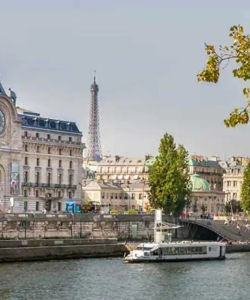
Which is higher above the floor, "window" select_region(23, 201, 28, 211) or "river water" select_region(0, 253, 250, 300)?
"window" select_region(23, 201, 28, 211)

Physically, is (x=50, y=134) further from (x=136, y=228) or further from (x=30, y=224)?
(x=30, y=224)

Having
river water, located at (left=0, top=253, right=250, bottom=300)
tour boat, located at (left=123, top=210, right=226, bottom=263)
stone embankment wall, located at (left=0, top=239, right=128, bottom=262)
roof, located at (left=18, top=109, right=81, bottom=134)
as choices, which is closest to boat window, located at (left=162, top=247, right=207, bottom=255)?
tour boat, located at (left=123, top=210, right=226, bottom=263)

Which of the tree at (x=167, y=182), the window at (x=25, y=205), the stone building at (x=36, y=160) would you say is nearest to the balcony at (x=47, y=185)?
the stone building at (x=36, y=160)

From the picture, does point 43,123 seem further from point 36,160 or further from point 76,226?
point 76,226

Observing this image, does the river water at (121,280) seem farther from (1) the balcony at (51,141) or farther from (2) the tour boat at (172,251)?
(1) the balcony at (51,141)

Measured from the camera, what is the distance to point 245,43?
25.9 m

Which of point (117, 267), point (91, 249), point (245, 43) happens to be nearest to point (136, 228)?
point (91, 249)

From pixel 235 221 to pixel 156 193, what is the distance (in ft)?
55.0

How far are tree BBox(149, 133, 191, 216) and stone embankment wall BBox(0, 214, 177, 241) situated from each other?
4698mm

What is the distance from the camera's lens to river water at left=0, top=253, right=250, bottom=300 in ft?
208

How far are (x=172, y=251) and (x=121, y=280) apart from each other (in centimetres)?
2467

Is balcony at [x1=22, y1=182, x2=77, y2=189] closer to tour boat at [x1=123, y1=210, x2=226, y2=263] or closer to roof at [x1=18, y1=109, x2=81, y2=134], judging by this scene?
roof at [x1=18, y1=109, x2=81, y2=134]

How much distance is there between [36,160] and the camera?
14288 centimetres

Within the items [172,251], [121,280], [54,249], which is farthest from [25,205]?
[121,280]
